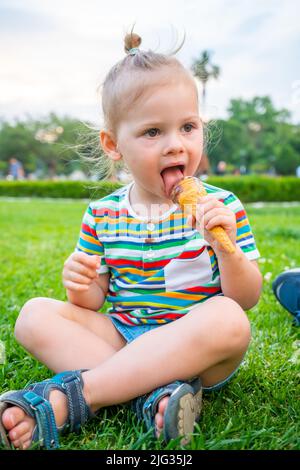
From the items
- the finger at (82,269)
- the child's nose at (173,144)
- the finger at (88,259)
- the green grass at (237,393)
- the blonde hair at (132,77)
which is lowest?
the green grass at (237,393)

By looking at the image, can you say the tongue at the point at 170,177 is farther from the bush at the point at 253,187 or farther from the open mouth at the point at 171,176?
the bush at the point at 253,187

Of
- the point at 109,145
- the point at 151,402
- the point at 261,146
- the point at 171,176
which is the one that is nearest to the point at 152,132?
the point at 171,176

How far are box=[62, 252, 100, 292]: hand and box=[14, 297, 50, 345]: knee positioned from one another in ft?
0.46

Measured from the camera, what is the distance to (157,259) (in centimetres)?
184

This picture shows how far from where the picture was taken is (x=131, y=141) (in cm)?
181

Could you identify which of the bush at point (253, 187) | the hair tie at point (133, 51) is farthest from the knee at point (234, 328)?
the bush at point (253, 187)

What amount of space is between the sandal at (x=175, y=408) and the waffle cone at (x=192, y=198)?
0.42m

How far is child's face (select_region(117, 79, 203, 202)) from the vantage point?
174 cm

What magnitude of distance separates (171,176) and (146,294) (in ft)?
1.39

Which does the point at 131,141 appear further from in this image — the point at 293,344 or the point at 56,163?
the point at 56,163

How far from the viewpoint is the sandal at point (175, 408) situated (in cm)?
134

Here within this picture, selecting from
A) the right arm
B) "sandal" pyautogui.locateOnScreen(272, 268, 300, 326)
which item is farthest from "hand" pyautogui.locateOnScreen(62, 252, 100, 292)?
"sandal" pyautogui.locateOnScreen(272, 268, 300, 326)

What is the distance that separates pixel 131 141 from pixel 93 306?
616 mm

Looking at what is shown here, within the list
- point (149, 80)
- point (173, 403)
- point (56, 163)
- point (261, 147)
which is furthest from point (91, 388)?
point (261, 147)
